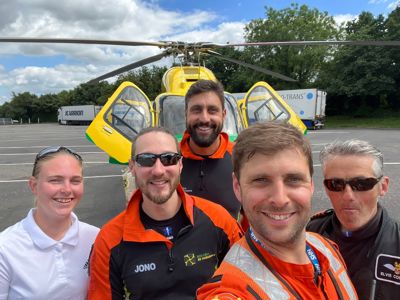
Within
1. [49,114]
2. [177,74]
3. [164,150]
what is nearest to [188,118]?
[164,150]

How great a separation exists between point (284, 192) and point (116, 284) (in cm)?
112

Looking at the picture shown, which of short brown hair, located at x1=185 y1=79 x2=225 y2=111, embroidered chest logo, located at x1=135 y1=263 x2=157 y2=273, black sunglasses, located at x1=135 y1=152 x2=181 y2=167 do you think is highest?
short brown hair, located at x1=185 y1=79 x2=225 y2=111

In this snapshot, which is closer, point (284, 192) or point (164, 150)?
point (284, 192)

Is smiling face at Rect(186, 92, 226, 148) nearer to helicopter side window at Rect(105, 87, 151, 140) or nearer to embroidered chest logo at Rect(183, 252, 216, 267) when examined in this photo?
embroidered chest logo at Rect(183, 252, 216, 267)

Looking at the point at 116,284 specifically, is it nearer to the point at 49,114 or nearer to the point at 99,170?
the point at 99,170

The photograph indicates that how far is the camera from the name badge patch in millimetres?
1603

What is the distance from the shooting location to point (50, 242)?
1.94 m

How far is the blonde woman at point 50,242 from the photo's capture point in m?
1.82

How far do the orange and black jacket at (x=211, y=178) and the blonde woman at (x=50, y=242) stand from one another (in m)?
0.92

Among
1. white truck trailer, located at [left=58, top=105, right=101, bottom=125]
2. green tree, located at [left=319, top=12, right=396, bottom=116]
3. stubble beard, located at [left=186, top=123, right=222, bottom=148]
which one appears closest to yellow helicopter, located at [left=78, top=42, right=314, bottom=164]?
stubble beard, located at [left=186, top=123, right=222, bottom=148]

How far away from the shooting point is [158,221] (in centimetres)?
191

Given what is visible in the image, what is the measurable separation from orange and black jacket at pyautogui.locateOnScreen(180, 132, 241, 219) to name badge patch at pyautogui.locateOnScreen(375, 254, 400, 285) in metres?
1.26

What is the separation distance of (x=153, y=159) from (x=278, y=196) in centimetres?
100

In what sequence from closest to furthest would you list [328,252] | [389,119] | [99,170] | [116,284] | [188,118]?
[328,252]
[116,284]
[188,118]
[99,170]
[389,119]
